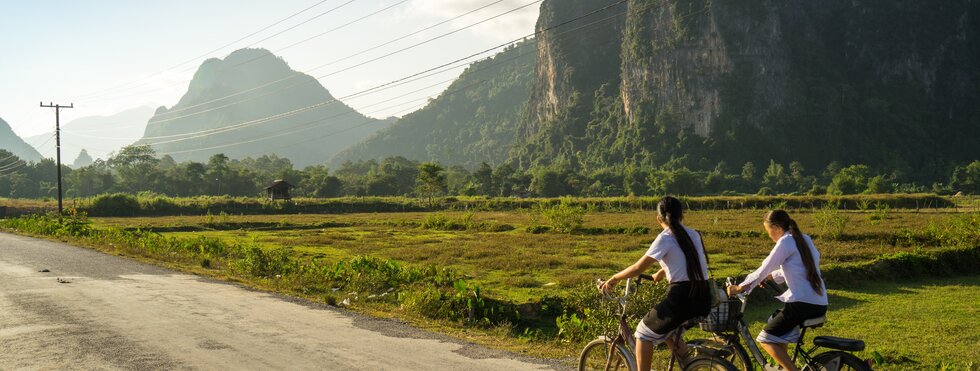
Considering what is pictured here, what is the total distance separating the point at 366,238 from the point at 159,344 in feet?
85.0

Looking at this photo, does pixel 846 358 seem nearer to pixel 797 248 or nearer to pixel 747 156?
pixel 797 248

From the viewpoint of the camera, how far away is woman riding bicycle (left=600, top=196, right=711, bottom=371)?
5.58 meters

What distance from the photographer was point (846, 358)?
5.45 m

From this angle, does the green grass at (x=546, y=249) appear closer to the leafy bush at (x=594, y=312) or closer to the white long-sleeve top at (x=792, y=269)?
the leafy bush at (x=594, y=312)

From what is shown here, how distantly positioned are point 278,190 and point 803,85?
130341 millimetres

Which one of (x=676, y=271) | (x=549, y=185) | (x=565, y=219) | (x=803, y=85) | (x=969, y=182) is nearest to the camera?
(x=676, y=271)

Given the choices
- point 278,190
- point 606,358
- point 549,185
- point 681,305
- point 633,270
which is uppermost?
point 278,190

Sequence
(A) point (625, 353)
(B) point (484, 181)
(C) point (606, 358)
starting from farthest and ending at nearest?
(B) point (484, 181) < (C) point (606, 358) < (A) point (625, 353)

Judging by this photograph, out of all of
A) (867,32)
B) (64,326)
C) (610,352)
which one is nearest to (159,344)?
(64,326)

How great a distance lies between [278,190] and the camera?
3233 inches

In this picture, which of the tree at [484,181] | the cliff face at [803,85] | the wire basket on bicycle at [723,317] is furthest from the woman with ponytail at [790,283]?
the cliff face at [803,85]

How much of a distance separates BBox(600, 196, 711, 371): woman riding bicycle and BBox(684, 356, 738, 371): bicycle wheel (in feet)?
1.06

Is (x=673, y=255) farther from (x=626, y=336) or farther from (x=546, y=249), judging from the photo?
(x=546, y=249)

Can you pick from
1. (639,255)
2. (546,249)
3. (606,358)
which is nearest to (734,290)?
(606,358)
